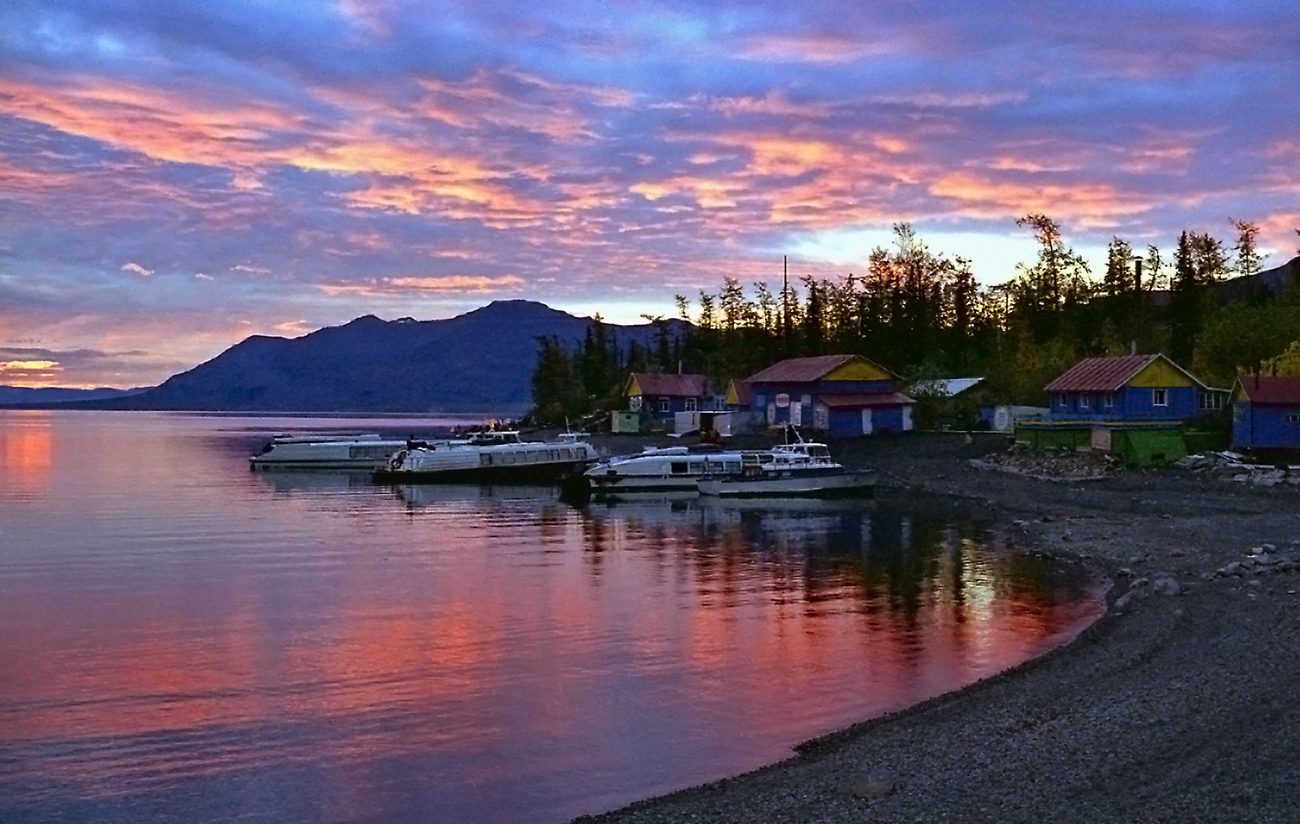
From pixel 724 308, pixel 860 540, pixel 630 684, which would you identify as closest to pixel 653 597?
pixel 630 684

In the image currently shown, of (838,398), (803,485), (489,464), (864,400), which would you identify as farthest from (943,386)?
(489,464)

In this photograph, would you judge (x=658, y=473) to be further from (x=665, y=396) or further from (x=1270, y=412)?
(x=665, y=396)

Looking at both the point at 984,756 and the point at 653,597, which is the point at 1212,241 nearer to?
the point at 653,597

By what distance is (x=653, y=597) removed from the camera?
31.4 metres

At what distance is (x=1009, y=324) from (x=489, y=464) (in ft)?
181

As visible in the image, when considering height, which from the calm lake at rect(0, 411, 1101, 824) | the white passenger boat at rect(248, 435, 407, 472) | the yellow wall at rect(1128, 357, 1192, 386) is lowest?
the calm lake at rect(0, 411, 1101, 824)

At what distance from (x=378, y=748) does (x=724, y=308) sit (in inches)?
4734

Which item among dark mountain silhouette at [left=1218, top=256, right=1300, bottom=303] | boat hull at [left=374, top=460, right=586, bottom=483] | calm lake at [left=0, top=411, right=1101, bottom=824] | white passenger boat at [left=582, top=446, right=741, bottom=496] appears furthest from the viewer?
dark mountain silhouette at [left=1218, top=256, right=1300, bottom=303]

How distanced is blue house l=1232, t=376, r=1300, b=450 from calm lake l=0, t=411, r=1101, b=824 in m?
17.0

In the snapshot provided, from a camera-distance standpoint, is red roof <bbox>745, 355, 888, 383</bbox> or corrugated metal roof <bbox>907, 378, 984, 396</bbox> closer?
red roof <bbox>745, 355, 888, 383</bbox>

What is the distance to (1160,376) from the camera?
202 feet

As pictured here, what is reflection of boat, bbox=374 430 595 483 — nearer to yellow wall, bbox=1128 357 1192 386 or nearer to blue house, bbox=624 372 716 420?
blue house, bbox=624 372 716 420

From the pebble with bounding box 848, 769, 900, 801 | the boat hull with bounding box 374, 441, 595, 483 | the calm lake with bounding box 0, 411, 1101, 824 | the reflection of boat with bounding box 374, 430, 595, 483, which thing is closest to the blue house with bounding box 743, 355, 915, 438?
the reflection of boat with bounding box 374, 430, 595, 483

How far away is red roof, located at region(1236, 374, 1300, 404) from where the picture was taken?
177 feet
